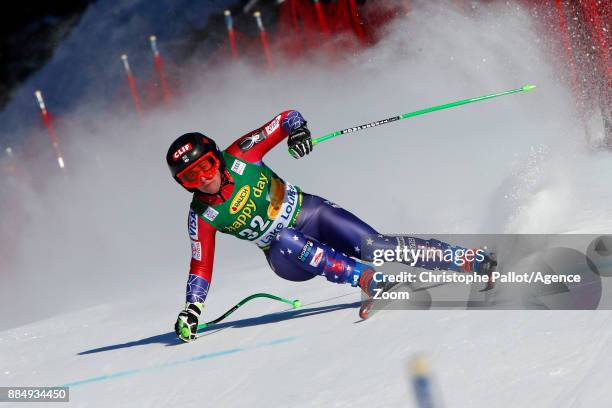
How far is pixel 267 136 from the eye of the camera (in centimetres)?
575

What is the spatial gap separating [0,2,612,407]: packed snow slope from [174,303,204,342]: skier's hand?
10 cm

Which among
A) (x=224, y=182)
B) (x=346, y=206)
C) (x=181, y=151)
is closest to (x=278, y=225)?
(x=224, y=182)

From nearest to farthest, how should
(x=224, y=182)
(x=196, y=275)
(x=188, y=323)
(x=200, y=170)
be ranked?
(x=200, y=170), (x=224, y=182), (x=188, y=323), (x=196, y=275)

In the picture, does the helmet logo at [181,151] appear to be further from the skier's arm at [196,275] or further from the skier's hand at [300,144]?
the skier's hand at [300,144]

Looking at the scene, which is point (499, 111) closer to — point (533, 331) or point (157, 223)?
point (157, 223)

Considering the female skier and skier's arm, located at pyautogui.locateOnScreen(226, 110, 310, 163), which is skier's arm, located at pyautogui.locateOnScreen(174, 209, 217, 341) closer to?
the female skier

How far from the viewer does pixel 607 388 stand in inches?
123

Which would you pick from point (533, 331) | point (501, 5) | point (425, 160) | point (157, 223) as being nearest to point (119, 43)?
point (157, 223)

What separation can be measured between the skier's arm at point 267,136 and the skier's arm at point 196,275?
1.71ft

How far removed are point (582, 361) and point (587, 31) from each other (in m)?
11.9

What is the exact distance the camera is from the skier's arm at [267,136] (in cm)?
568

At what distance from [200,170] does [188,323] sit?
106 centimetres
